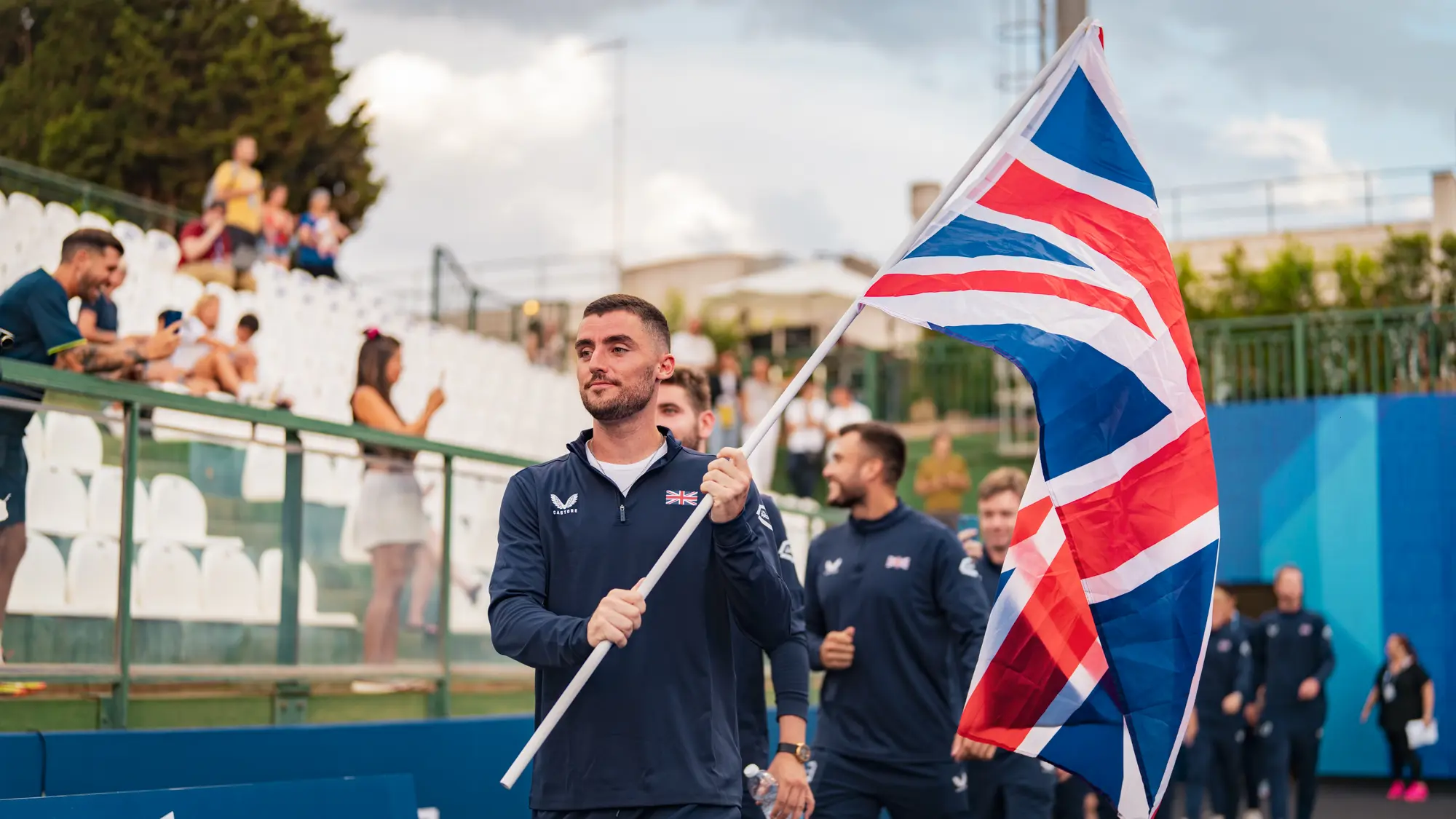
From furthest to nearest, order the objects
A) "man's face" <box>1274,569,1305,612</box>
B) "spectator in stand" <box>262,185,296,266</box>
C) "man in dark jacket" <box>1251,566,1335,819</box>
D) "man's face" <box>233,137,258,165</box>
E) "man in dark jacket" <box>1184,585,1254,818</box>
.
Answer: "spectator in stand" <box>262,185,296,266</box> < "man's face" <box>233,137,258,165</box> < "man's face" <box>1274,569,1305,612</box> < "man in dark jacket" <box>1251,566,1335,819</box> < "man in dark jacket" <box>1184,585,1254,818</box>

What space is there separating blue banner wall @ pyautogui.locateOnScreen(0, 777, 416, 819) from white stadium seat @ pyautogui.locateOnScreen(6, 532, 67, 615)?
4.44ft

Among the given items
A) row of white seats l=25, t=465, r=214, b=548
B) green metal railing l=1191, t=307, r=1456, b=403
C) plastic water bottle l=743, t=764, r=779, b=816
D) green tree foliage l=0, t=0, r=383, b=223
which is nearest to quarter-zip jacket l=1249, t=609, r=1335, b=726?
green metal railing l=1191, t=307, r=1456, b=403

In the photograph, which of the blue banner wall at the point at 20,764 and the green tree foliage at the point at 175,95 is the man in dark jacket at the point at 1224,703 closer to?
the blue banner wall at the point at 20,764

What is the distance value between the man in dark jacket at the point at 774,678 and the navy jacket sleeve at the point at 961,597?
157 cm

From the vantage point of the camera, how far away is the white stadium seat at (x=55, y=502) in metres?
6.41

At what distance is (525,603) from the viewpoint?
14.2ft

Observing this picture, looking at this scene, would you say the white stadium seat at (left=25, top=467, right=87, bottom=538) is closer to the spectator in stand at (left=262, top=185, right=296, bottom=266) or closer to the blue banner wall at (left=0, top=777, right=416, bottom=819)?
the blue banner wall at (left=0, top=777, right=416, bottom=819)

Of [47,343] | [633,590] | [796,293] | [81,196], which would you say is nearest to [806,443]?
[81,196]

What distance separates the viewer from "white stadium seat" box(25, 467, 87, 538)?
641cm

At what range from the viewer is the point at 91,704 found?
6.56 metres

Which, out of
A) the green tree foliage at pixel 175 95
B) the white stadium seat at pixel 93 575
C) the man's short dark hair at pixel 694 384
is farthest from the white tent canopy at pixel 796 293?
the white stadium seat at pixel 93 575

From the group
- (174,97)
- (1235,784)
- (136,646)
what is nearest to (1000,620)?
(136,646)

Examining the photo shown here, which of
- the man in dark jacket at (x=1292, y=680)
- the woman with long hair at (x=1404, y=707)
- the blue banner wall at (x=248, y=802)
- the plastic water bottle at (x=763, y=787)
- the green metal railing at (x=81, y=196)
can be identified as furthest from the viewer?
the woman with long hair at (x=1404, y=707)

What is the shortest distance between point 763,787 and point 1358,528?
19140 mm
